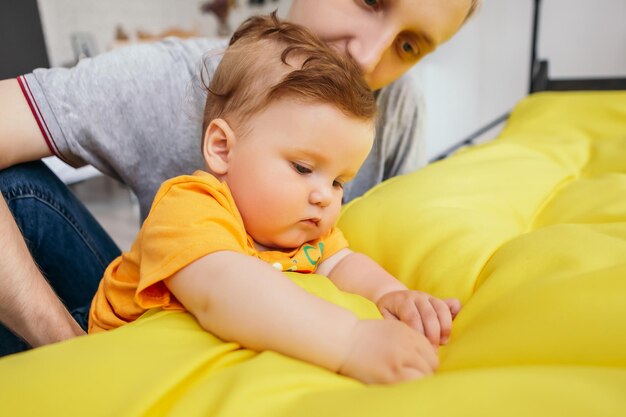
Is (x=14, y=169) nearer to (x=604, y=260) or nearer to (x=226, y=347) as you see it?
(x=226, y=347)

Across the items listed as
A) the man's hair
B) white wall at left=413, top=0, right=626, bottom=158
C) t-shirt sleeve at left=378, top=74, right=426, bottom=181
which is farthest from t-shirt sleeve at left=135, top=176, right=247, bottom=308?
white wall at left=413, top=0, right=626, bottom=158

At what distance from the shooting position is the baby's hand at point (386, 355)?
1.35 ft

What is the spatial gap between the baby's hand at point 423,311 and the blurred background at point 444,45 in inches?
36.3

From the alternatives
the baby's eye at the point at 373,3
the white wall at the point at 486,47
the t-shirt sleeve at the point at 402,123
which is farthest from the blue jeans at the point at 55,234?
the white wall at the point at 486,47

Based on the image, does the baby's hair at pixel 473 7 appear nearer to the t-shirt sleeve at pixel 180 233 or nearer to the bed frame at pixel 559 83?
the t-shirt sleeve at pixel 180 233

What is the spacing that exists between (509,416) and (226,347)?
0.83 ft

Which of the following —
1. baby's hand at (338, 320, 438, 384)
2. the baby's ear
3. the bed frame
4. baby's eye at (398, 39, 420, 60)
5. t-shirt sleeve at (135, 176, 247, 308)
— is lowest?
the bed frame

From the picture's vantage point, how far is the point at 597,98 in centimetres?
133

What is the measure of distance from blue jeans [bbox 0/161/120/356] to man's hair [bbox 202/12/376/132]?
0.33 m

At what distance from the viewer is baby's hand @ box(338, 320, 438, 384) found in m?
0.41

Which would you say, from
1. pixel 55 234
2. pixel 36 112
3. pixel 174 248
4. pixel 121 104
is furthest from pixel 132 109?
pixel 174 248

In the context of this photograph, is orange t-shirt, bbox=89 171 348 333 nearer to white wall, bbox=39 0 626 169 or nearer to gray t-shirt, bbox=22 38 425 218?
gray t-shirt, bbox=22 38 425 218

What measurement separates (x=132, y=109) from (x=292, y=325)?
68 cm

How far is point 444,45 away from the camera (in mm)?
2889
